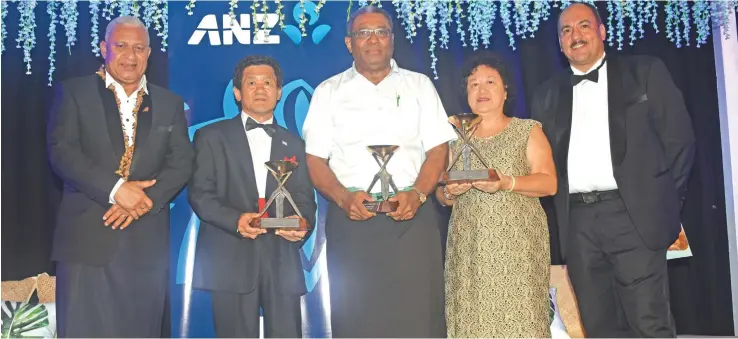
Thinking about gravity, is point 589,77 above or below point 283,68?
below

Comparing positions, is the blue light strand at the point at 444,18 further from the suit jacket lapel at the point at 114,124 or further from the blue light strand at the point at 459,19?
the suit jacket lapel at the point at 114,124

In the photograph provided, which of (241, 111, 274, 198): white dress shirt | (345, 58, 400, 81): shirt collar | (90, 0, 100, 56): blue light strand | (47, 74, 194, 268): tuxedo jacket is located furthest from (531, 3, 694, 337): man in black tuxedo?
(90, 0, 100, 56): blue light strand

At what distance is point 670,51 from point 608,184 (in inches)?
49.3

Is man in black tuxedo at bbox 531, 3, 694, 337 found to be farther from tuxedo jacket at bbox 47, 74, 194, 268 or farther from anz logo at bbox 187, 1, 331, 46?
tuxedo jacket at bbox 47, 74, 194, 268

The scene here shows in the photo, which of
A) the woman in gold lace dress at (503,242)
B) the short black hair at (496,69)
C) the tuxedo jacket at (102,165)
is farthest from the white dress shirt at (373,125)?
the tuxedo jacket at (102,165)

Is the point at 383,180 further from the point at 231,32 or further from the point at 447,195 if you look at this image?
the point at 231,32

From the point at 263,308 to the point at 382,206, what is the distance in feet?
2.93

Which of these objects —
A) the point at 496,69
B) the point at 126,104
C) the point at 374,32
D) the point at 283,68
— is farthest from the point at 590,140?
the point at 126,104

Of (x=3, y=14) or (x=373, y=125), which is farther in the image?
(x=3, y=14)

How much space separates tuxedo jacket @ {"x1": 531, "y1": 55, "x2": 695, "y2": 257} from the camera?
4.45 meters

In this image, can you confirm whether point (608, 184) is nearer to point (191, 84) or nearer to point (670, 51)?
point (670, 51)

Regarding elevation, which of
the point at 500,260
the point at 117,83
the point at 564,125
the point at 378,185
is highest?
the point at 117,83

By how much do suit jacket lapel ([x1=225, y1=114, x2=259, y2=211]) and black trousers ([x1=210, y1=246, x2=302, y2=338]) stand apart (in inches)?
14.3

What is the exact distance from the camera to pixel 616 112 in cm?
454
